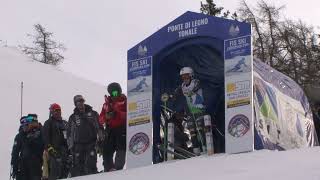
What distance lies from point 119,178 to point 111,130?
110 inches

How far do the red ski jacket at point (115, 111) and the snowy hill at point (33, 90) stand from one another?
33.0 ft

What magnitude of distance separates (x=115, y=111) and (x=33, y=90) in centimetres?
2411

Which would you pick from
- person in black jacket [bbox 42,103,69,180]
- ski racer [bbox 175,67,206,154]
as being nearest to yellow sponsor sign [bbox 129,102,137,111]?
ski racer [bbox 175,67,206,154]

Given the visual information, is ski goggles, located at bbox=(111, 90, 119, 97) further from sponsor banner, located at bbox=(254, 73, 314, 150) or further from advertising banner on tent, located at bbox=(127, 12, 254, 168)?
sponsor banner, located at bbox=(254, 73, 314, 150)

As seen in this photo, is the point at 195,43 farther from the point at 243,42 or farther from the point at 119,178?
the point at 119,178

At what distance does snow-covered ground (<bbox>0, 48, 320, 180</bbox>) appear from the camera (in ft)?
26.4

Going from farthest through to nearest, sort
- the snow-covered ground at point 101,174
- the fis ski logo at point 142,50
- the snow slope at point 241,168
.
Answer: the fis ski logo at point 142,50 → the snow-covered ground at point 101,174 → the snow slope at point 241,168

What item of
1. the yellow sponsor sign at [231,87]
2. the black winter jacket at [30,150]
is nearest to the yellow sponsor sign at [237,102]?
the yellow sponsor sign at [231,87]

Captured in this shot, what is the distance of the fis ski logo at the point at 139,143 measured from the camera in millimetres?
11750

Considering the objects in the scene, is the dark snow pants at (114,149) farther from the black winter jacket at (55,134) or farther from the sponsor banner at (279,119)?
the sponsor banner at (279,119)

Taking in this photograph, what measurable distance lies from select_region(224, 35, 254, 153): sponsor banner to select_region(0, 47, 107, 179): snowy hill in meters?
12.2

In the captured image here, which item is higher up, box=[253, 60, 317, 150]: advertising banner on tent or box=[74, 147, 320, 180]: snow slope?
box=[253, 60, 317, 150]: advertising banner on tent

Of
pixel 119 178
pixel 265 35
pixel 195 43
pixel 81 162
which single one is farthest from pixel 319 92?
pixel 265 35

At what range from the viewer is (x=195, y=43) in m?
11.8
